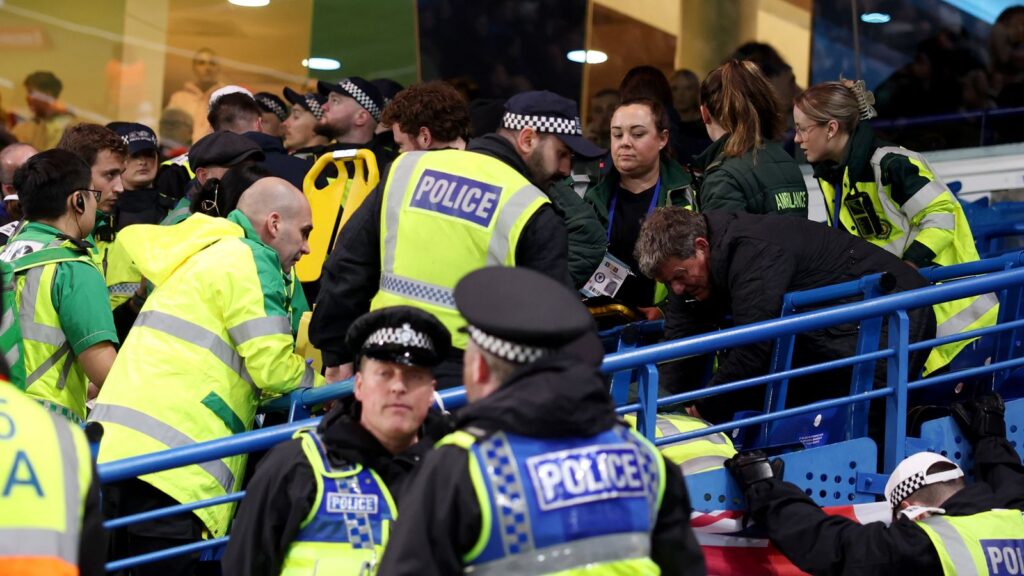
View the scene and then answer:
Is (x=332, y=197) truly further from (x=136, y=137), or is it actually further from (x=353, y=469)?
(x=353, y=469)

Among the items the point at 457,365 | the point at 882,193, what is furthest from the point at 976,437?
the point at 457,365

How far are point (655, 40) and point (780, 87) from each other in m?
1.51

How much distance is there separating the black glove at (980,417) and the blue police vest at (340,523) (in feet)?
9.16

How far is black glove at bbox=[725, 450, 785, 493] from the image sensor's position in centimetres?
540

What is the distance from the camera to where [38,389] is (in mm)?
5828

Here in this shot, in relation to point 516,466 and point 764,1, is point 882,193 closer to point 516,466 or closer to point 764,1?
point 516,466

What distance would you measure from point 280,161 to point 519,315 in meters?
4.45

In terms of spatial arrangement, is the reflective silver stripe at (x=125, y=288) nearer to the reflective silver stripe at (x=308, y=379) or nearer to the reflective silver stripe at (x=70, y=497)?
the reflective silver stripe at (x=308, y=379)

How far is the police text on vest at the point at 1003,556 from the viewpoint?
5.19m

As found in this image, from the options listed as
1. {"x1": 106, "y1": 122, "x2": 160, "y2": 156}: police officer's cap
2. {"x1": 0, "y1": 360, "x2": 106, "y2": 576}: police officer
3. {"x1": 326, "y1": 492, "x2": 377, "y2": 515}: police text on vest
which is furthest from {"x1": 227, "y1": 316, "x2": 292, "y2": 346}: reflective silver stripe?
{"x1": 106, "y1": 122, "x2": 160, "y2": 156}: police officer's cap

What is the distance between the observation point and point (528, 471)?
133 inches

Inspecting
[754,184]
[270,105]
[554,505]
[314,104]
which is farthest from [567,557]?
[270,105]

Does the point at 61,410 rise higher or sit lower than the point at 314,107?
lower

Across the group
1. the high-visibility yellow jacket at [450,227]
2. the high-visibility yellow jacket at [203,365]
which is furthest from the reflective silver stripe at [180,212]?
the high-visibility yellow jacket at [450,227]
